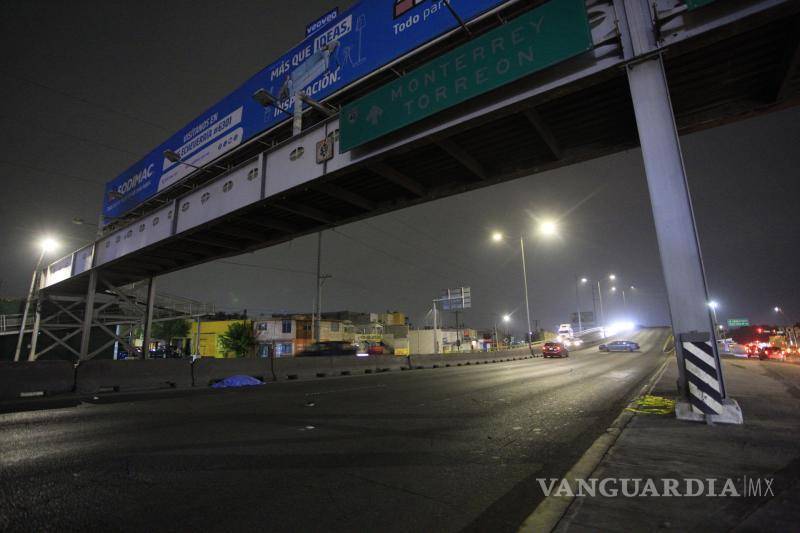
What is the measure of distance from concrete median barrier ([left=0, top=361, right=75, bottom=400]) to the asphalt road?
412cm

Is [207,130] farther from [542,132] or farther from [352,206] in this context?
[542,132]

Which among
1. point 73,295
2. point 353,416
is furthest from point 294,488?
point 73,295

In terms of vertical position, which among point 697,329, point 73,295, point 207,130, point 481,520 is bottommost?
point 481,520

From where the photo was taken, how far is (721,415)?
222 inches

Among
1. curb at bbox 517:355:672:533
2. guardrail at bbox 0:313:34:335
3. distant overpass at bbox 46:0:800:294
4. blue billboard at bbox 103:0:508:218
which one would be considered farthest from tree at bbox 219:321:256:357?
curb at bbox 517:355:672:533

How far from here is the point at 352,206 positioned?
1502 cm

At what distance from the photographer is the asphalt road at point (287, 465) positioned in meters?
2.99

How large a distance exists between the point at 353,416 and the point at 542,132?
27.2 feet

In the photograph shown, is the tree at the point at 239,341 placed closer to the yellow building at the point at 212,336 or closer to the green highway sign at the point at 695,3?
the yellow building at the point at 212,336

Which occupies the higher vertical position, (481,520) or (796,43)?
(796,43)

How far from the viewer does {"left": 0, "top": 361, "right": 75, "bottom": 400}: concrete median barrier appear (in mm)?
10453

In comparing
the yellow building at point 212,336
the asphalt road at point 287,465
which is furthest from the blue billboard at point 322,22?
the yellow building at point 212,336

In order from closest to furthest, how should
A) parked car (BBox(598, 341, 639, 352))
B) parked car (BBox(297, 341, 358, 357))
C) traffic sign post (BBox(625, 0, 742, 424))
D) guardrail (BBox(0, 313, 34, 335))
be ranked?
traffic sign post (BBox(625, 0, 742, 424)), parked car (BBox(297, 341, 358, 357)), guardrail (BBox(0, 313, 34, 335)), parked car (BBox(598, 341, 639, 352))

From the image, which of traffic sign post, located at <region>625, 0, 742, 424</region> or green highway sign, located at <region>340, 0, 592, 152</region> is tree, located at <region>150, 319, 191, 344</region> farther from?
traffic sign post, located at <region>625, 0, 742, 424</region>
